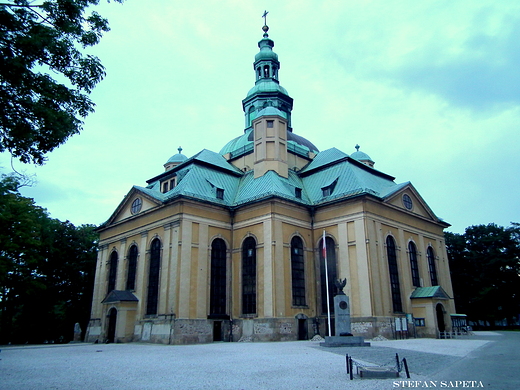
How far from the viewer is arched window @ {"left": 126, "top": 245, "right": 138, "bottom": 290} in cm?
3834

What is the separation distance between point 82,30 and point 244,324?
26250mm

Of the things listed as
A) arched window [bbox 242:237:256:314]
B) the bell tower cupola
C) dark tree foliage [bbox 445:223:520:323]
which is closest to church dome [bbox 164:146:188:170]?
the bell tower cupola

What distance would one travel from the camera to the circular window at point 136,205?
39406 mm

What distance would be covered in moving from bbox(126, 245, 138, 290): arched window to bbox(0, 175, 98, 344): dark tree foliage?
8375mm

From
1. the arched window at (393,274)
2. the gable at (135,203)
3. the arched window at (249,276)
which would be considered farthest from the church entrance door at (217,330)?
the arched window at (393,274)

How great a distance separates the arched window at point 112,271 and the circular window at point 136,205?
5396 mm

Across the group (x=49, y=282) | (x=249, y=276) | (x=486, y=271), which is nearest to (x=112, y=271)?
(x=49, y=282)

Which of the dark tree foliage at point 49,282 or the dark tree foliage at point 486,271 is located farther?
the dark tree foliage at point 486,271

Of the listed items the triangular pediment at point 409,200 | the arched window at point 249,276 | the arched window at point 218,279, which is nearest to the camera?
the arched window at point 249,276

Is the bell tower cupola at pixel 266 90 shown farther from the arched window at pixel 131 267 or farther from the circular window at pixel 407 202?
the arched window at pixel 131 267

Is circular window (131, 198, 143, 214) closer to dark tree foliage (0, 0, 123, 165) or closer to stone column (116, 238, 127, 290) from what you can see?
stone column (116, 238, 127, 290)

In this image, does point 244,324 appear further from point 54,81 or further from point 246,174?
point 54,81

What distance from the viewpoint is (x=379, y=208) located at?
116ft

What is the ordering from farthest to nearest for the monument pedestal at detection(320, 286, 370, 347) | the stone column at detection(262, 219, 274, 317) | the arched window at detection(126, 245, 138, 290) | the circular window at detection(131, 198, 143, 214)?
the circular window at detection(131, 198, 143, 214), the arched window at detection(126, 245, 138, 290), the stone column at detection(262, 219, 274, 317), the monument pedestal at detection(320, 286, 370, 347)
